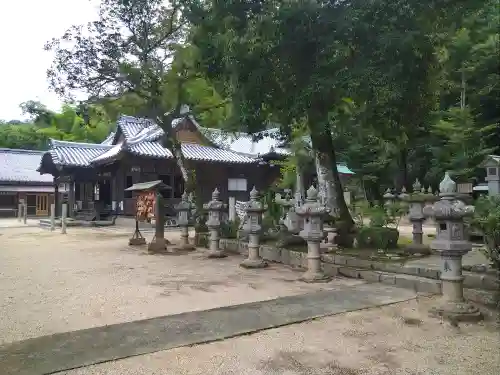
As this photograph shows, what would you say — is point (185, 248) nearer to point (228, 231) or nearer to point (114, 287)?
point (228, 231)

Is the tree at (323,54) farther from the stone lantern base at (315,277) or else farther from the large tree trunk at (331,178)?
the stone lantern base at (315,277)

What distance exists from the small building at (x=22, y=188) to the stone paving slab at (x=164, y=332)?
104ft

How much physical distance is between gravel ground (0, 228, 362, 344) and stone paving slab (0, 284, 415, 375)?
386 millimetres

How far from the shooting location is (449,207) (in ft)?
19.1

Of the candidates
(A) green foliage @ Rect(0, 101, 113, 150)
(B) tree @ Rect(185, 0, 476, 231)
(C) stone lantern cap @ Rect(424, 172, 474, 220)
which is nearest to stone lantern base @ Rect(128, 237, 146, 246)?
(B) tree @ Rect(185, 0, 476, 231)

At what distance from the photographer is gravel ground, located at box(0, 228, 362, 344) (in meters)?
5.66

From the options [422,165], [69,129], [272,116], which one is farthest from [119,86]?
[69,129]

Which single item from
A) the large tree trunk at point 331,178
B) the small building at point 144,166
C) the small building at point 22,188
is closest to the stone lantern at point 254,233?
the large tree trunk at point 331,178

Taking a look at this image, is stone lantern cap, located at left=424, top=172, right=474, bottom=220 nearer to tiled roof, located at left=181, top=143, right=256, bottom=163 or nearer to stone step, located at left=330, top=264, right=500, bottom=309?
stone step, located at left=330, top=264, right=500, bottom=309

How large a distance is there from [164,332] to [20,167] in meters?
35.7

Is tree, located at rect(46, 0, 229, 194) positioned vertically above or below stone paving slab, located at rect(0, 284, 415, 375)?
above

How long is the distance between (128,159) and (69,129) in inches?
824

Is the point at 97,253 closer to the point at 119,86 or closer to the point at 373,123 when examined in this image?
the point at 119,86

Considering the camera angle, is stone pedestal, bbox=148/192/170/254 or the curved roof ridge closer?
stone pedestal, bbox=148/192/170/254
